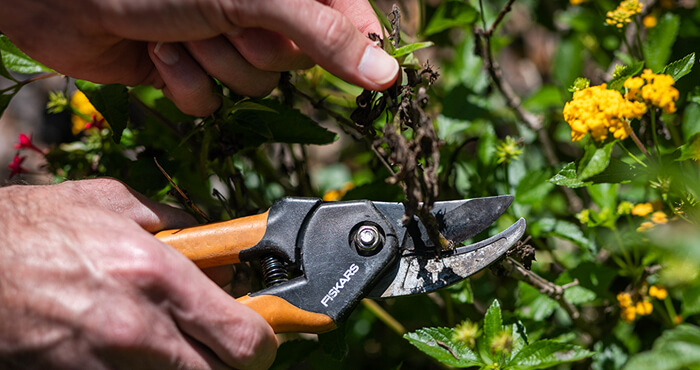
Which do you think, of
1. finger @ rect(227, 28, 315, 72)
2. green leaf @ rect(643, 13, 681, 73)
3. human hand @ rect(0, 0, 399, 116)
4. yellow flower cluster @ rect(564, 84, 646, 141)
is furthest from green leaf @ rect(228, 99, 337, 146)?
green leaf @ rect(643, 13, 681, 73)

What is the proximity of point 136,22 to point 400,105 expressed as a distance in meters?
0.73

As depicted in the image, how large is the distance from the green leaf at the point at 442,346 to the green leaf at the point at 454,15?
1224 mm

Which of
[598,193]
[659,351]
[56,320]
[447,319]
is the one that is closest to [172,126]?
[56,320]

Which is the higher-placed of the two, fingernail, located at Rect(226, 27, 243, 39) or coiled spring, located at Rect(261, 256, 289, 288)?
fingernail, located at Rect(226, 27, 243, 39)

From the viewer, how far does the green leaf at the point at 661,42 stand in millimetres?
1942

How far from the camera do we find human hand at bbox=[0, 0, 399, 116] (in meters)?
1.46

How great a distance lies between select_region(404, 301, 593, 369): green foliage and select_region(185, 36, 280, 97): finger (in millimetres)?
906

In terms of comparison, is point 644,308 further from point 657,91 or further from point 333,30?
point 333,30

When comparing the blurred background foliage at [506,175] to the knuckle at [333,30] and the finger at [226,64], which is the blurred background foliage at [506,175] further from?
the knuckle at [333,30]

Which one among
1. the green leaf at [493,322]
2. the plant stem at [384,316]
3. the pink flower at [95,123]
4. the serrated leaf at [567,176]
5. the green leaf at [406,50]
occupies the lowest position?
the plant stem at [384,316]

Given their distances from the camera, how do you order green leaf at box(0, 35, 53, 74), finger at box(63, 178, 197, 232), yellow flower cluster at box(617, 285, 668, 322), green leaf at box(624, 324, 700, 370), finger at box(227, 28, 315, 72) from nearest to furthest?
green leaf at box(624, 324, 700, 370)
finger at box(227, 28, 315, 72)
finger at box(63, 178, 197, 232)
yellow flower cluster at box(617, 285, 668, 322)
green leaf at box(0, 35, 53, 74)

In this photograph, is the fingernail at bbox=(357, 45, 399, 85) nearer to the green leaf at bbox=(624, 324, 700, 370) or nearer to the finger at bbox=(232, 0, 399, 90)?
the finger at bbox=(232, 0, 399, 90)

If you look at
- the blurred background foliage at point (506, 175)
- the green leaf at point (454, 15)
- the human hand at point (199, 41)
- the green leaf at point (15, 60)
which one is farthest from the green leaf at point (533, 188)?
the green leaf at point (15, 60)

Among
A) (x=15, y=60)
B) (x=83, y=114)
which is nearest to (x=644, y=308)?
(x=83, y=114)
